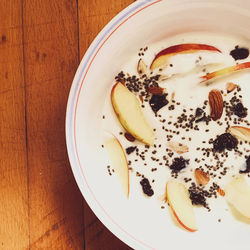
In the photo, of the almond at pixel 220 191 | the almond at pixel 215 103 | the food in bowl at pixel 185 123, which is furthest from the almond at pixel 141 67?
the almond at pixel 220 191

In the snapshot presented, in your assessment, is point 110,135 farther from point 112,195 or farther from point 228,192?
point 228,192

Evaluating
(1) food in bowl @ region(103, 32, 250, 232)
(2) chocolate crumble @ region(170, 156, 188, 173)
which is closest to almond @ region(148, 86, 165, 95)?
(1) food in bowl @ region(103, 32, 250, 232)

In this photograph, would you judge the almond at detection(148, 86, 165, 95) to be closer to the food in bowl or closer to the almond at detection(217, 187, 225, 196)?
the food in bowl

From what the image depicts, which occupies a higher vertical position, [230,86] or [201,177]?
[230,86]

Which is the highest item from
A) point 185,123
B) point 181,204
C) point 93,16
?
point 93,16

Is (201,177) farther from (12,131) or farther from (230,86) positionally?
(12,131)

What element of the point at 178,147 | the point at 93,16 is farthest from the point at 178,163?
the point at 93,16
